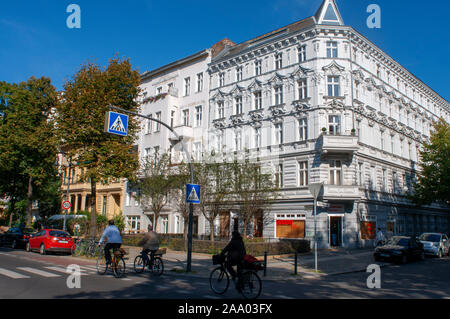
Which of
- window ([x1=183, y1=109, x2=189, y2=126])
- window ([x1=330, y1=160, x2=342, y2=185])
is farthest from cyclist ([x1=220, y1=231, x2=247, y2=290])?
window ([x1=183, y1=109, x2=189, y2=126])

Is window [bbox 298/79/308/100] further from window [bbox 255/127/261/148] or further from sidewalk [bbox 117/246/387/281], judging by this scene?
sidewalk [bbox 117/246/387/281]

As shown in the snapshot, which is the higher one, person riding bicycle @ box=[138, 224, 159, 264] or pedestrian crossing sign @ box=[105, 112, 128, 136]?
pedestrian crossing sign @ box=[105, 112, 128, 136]

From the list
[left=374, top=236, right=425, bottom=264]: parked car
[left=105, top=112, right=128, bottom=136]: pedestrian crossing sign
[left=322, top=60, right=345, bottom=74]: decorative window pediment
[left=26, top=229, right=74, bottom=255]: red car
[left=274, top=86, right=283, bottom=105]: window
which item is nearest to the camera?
[left=105, top=112, right=128, bottom=136]: pedestrian crossing sign

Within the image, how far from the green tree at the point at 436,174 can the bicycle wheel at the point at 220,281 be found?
30.7 m

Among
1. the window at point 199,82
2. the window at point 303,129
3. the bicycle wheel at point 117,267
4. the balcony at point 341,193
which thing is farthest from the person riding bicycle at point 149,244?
the window at point 199,82

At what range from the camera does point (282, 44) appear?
33.0 meters

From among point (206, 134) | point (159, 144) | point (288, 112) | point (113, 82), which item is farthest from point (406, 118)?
point (113, 82)

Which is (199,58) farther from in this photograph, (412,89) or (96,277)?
(96,277)

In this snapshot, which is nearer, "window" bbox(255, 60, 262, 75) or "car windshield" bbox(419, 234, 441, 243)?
"car windshield" bbox(419, 234, 441, 243)

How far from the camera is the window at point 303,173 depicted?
29.7 m

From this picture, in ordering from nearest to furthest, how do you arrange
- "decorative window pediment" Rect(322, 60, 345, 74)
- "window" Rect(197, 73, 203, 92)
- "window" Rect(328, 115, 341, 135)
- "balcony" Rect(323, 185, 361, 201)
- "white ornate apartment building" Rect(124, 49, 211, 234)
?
1. "balcony" Rect(323, 185, 361, 201)
2. "window" Rect(328, 115, 341, 135)
3. "decorative window pediment" Rect(322, 60, 345, 74)
4. "white ornate apartment building" Rect(124, 49, 211, 234)
5. "window" Rect(197, 73, 203, 92)

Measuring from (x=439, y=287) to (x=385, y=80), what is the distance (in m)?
28.1

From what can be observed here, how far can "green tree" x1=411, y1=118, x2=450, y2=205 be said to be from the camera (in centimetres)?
3409

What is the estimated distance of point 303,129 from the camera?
30.5 metres
